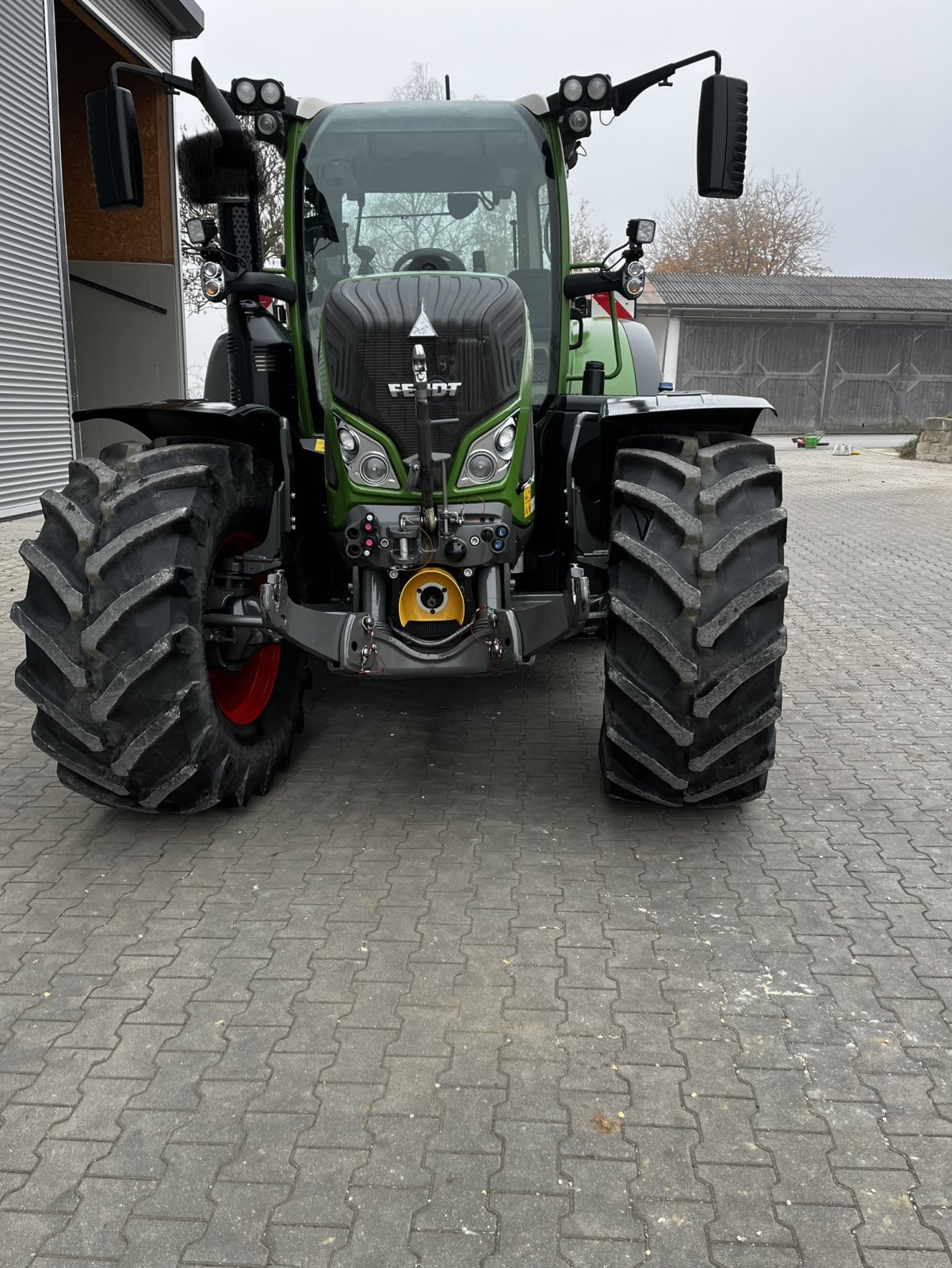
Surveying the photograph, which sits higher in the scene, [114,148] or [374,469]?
[114,148]

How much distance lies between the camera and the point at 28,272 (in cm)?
1141

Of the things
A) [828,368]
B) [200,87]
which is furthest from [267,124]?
[828,368]

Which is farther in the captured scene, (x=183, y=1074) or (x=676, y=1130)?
(x=183, y=1074)

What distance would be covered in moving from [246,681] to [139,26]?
41.7ft

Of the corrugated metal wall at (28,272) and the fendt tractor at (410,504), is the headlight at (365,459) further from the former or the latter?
the corrugated metal wall at (28,272)

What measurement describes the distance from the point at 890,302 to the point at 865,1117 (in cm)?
3022

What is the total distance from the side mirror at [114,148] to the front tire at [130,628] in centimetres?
104

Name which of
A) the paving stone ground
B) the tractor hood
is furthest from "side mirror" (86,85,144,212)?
the paving stone ground

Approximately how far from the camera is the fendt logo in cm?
364

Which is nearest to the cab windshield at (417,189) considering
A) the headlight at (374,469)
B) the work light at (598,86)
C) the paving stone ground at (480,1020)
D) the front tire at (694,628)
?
the work light at (598,86)

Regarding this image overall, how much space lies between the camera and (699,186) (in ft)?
13.8

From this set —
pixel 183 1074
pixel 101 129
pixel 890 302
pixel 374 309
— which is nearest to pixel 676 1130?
pixel 183 1074

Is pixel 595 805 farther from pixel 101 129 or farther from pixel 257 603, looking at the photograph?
pixel 101 129

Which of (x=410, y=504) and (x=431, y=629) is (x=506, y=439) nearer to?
(x=410, y=504)
